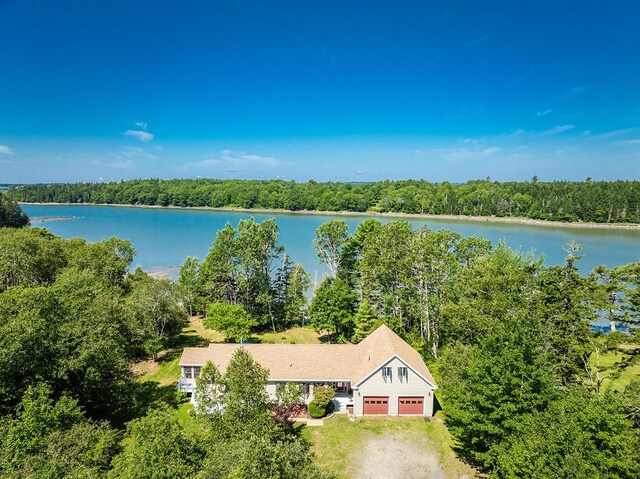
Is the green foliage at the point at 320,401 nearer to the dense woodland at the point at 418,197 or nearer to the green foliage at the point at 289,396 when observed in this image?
the green foliage at the point at 289,396

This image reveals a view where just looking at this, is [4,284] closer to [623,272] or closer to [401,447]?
[401,447]

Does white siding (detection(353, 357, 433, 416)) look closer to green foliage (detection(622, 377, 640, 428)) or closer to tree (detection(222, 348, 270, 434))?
tree (detection(222, 348, 270, 434))

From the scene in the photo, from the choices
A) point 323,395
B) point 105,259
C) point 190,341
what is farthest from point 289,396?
point 105,259

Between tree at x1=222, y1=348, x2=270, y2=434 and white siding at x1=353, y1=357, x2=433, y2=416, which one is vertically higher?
tree at x1=222, y1=348, x2=270, y2=434

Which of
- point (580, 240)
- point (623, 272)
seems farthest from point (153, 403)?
point (580, 240)

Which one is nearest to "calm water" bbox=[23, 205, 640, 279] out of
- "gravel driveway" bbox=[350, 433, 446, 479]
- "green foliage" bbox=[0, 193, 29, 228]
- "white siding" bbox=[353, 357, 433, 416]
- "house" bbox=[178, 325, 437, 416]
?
"green foliage" bbox=[0, 193, 29, 228]

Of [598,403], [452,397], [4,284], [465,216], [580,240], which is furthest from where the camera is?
[465,216]

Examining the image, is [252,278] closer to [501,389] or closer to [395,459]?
[395,459]
